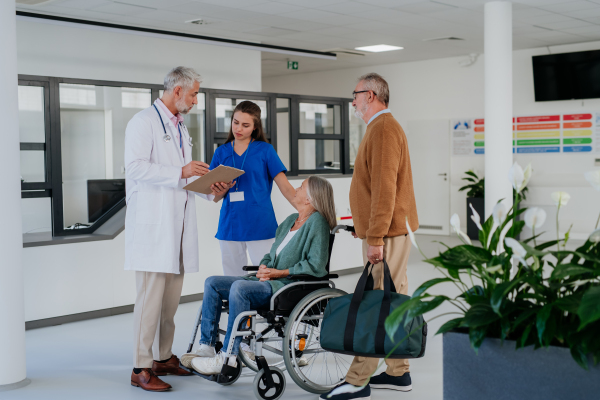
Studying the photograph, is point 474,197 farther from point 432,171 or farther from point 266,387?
point 266,387

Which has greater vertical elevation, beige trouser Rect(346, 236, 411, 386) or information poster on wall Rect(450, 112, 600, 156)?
information poster on wall Rect(450, 112, 600, 156)

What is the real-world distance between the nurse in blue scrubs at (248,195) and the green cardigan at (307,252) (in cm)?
38

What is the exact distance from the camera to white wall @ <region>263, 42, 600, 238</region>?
29.5 feet

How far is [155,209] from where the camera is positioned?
322 cm

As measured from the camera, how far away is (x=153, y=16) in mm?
6684

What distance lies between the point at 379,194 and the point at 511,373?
51.6 inches

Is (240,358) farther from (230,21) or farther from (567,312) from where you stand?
(230,21)

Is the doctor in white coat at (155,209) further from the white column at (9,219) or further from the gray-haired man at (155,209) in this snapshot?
the white column at (9,219)

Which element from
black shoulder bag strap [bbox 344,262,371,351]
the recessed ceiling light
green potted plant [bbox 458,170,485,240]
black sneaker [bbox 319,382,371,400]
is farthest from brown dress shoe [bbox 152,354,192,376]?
green potted plant [bbox 458,170,485,240]

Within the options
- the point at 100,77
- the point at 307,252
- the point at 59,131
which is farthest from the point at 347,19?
the point at 307,252

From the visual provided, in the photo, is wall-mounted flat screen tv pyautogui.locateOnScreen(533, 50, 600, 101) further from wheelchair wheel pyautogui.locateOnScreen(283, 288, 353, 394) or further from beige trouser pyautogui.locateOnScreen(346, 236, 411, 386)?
beige trouser pyautogui.locateOnScreen(346, 236, 411, 386)

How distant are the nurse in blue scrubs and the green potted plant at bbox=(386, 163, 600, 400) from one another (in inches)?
81.8

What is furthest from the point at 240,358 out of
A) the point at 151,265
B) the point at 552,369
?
the point at 552,369

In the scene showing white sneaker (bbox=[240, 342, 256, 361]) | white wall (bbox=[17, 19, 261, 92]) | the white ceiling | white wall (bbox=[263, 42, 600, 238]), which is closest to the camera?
white sneaker (bbox=[240, 342, 256, 361])
